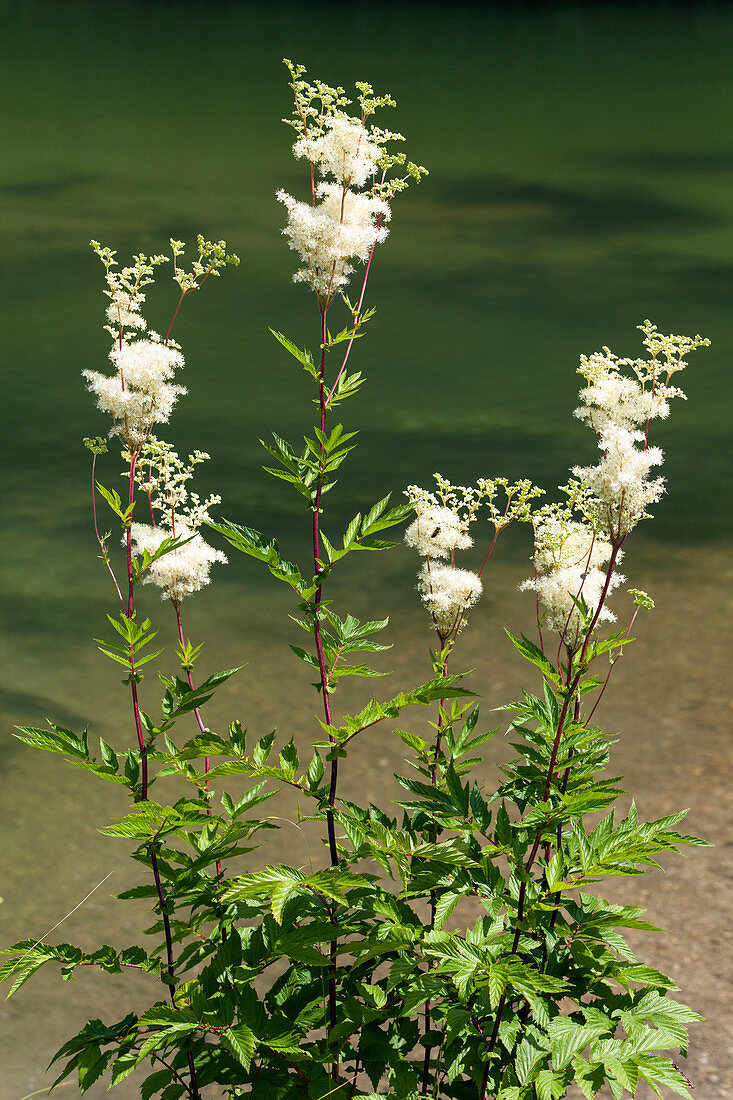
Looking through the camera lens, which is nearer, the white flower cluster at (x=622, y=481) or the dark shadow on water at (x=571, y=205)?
the white flower cluster at (x=622, y=481)

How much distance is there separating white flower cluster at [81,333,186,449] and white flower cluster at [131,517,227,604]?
130 mm

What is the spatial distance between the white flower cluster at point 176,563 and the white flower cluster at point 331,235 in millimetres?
380

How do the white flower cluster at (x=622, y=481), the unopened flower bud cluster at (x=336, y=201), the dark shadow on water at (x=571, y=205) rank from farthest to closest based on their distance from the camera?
1. the dark shadow on water at (x=571, y=205)
2. the unopened flower bud cluster at (x=336, y=201)
3. the white flower cluster at (x=622, y=481)

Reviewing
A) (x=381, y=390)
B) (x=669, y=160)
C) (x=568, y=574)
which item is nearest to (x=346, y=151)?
(x=568, y=574)

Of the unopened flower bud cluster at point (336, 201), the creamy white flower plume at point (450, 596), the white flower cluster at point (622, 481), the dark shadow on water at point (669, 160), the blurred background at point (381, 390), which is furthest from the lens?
the dark shadow on water at point (669, 160)

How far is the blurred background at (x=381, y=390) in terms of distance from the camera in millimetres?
3102

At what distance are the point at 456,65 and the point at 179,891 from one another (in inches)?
629

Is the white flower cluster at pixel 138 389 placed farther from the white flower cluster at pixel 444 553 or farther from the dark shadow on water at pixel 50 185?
the dark shadow on water at pixel 50 185

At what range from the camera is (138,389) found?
1.59 metres

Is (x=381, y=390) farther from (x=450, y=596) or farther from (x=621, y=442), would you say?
(x=621, y=442)

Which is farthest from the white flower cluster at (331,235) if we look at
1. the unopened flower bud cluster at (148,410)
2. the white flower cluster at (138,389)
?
the white flower cluster at (138,389)

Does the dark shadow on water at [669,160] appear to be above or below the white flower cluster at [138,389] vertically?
below

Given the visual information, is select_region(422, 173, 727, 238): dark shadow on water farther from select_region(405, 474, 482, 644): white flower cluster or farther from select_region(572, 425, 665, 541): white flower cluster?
select_region(572, 425, 665, 541): white flower cluster

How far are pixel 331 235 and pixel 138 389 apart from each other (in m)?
0.33
